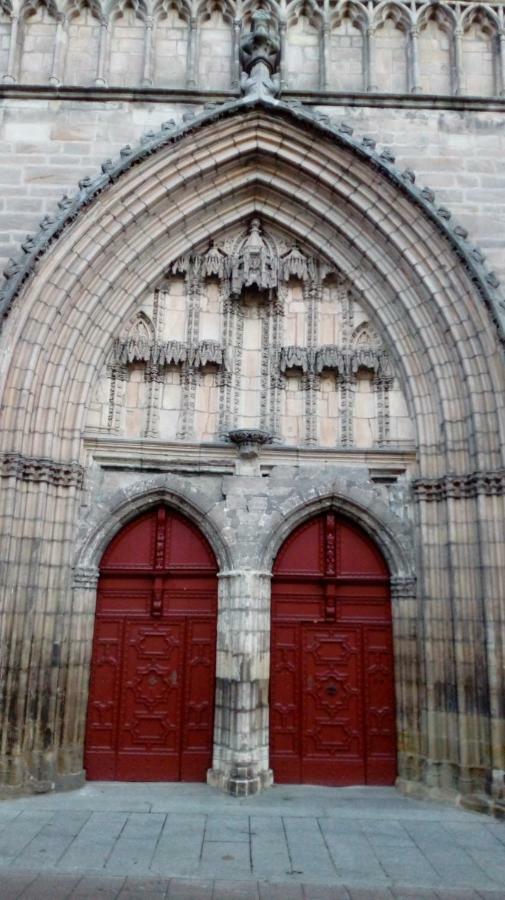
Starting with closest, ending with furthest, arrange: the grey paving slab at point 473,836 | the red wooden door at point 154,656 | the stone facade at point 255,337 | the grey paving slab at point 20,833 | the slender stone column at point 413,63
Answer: the grey paving slab at point 20,833, the grey paving slab at point 473,836, the stone facade at point 255,337, the red wooden door at point 154,656, the slender stone column at point 413,63

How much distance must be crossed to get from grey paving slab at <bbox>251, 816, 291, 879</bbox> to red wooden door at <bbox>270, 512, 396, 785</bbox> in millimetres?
1387

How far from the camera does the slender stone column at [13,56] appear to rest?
8344 mm

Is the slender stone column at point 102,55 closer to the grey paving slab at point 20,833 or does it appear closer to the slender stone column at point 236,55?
the slender stone column at point 236,55

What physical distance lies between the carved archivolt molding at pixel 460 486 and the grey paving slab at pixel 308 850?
3555 mm

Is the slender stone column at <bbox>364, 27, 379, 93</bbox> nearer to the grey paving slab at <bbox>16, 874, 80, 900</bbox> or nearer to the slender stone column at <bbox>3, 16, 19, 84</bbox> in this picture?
the slender stone column at <bbox>3, 16, 19, 84</bbox>

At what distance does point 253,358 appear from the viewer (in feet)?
28.3

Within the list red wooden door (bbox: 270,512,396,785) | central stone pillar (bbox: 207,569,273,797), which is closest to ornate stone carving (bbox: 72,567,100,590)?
central stone pillar (bbox: 207,569,273,797)

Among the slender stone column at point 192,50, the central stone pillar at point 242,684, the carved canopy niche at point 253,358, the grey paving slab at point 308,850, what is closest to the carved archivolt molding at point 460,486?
the carved canopy niche at point 253,358

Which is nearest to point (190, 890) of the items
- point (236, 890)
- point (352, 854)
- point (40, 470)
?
point (236, 890)

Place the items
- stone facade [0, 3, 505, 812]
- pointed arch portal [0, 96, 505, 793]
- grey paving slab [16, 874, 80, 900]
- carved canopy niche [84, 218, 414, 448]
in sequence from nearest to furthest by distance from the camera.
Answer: grey paving slab [16, 874, 80, 900] < pointed arch portal [0, 96, 505, 793] < stone facade [0, 3, 505, 812] < carved canopy niche [84, 218, 414, 448]

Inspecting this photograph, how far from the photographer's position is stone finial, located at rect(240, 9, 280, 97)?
26.9 ft

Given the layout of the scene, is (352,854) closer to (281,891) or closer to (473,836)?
(281,891)

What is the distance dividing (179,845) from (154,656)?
7.96 ft

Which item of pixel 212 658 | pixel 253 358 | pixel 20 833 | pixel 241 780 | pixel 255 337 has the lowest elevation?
pixel 20 833
